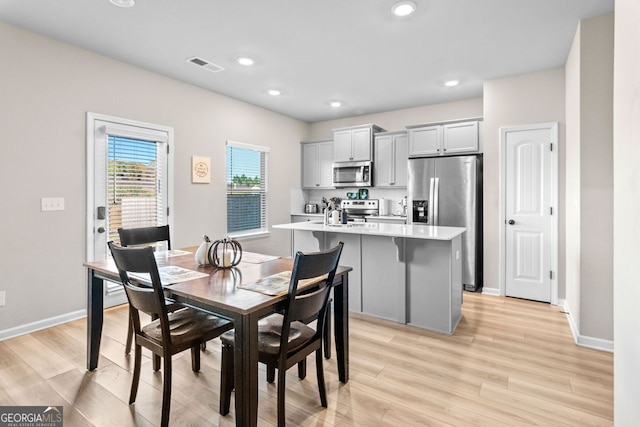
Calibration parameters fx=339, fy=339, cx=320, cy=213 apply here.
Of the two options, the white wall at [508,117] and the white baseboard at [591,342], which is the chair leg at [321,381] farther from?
the white wall at [508,117]

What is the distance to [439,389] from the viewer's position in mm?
2145

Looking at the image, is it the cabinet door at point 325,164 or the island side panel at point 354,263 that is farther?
the cabinet door at point 325,164

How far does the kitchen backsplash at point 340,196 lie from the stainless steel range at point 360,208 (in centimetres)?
18

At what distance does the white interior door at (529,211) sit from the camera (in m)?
3.87

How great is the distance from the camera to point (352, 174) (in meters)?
5.76

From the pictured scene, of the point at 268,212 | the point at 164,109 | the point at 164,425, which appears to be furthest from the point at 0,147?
the point at 268,212

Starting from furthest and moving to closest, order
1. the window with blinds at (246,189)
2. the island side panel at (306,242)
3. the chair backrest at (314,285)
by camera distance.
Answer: the window with blinds at (246,189) → the island side panel at (306,242) → the chair backrest at (314,285)

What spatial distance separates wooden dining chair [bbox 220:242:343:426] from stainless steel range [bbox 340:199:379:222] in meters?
3.91

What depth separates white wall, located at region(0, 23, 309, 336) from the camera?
9.55 feet

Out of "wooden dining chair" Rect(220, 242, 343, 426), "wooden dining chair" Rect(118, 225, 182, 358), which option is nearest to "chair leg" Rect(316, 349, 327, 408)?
"wooden dining chair" Rect(220, 242, 343, 426)

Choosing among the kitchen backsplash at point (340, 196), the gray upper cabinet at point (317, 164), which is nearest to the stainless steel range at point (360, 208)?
the kitchen backsplash at point (340, 196)

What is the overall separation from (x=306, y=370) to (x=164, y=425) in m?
0.94

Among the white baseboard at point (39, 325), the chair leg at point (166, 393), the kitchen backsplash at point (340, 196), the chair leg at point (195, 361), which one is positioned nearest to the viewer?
the chair leg at point (166, 393)

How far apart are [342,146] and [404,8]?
10.6 feet
